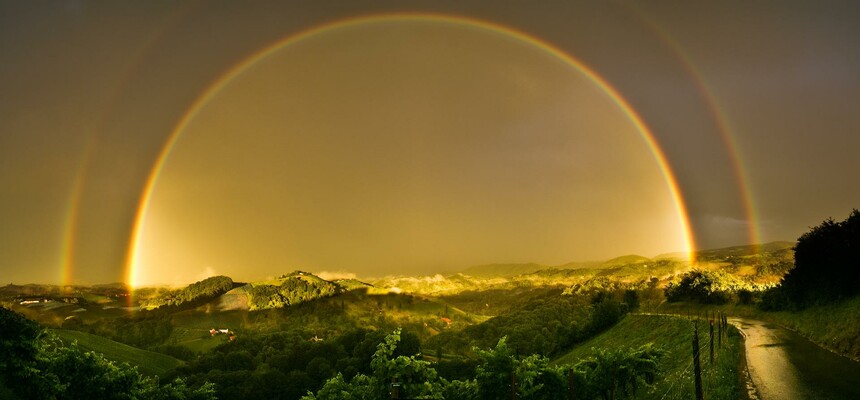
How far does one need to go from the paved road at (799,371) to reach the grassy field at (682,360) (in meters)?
1.04

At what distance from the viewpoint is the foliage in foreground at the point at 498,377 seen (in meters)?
14.6

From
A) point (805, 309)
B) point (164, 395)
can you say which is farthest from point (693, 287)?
point (164, 395)

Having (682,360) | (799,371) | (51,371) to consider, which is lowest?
(682,360)

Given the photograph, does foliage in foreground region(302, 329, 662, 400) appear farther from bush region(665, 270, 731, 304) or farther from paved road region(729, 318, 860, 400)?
bush region(665, 270, 731, 304)

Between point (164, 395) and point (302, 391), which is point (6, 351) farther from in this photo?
point (302, 391)

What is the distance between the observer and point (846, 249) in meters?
45.5

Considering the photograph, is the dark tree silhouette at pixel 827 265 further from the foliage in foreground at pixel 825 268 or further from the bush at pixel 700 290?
the bush at pixel 700 290

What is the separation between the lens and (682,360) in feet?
146

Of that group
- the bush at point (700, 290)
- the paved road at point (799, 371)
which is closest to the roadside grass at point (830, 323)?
the paved road at point (799, 371)

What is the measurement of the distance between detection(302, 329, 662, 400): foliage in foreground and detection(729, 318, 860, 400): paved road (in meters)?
5.73

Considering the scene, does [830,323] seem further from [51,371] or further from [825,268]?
[51,371]

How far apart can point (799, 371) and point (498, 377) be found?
20.8m

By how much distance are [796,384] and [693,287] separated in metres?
87.5

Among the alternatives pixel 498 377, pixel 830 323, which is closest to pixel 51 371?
pixel 498 377
